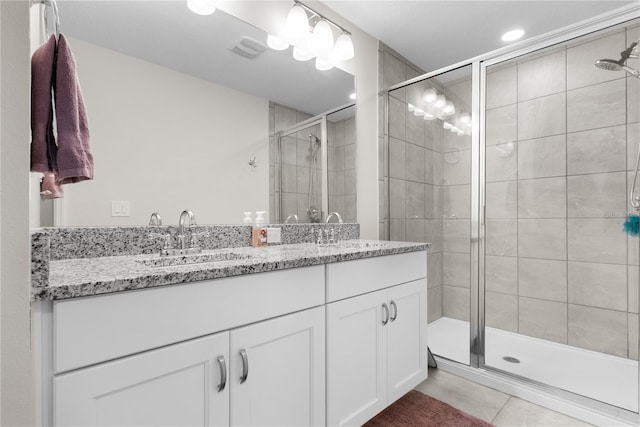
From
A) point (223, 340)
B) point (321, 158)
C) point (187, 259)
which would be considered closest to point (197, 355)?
point (223, 340)

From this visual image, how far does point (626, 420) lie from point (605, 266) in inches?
39.2

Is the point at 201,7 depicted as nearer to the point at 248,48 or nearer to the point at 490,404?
the point at 248,48

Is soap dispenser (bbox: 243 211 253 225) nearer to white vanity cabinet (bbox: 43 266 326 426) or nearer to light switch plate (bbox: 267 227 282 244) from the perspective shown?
light switch plate (bbox: 267 227 282 244)

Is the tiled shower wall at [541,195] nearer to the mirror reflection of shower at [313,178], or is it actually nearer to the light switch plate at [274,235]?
the mirror reflection of shower at [313,178]

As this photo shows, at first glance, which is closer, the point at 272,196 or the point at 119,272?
the point at 119,272

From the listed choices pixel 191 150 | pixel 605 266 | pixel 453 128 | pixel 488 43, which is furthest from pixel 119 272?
pixel 488 43

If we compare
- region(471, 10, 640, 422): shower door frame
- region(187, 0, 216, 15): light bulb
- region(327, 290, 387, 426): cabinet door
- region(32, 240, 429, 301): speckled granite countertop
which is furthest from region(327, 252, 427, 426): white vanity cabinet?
region(187, 0, 216, 15): light bulb

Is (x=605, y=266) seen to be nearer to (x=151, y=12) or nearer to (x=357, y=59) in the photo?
(x=357, y=59)

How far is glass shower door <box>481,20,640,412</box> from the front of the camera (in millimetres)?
1965

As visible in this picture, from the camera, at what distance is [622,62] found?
1.90m

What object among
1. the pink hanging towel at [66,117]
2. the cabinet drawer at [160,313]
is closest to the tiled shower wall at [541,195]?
the cabinet drawer at [160,313]

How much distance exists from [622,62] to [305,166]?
6.57ft

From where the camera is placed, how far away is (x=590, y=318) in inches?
86.7

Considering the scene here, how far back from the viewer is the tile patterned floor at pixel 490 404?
158 cm
